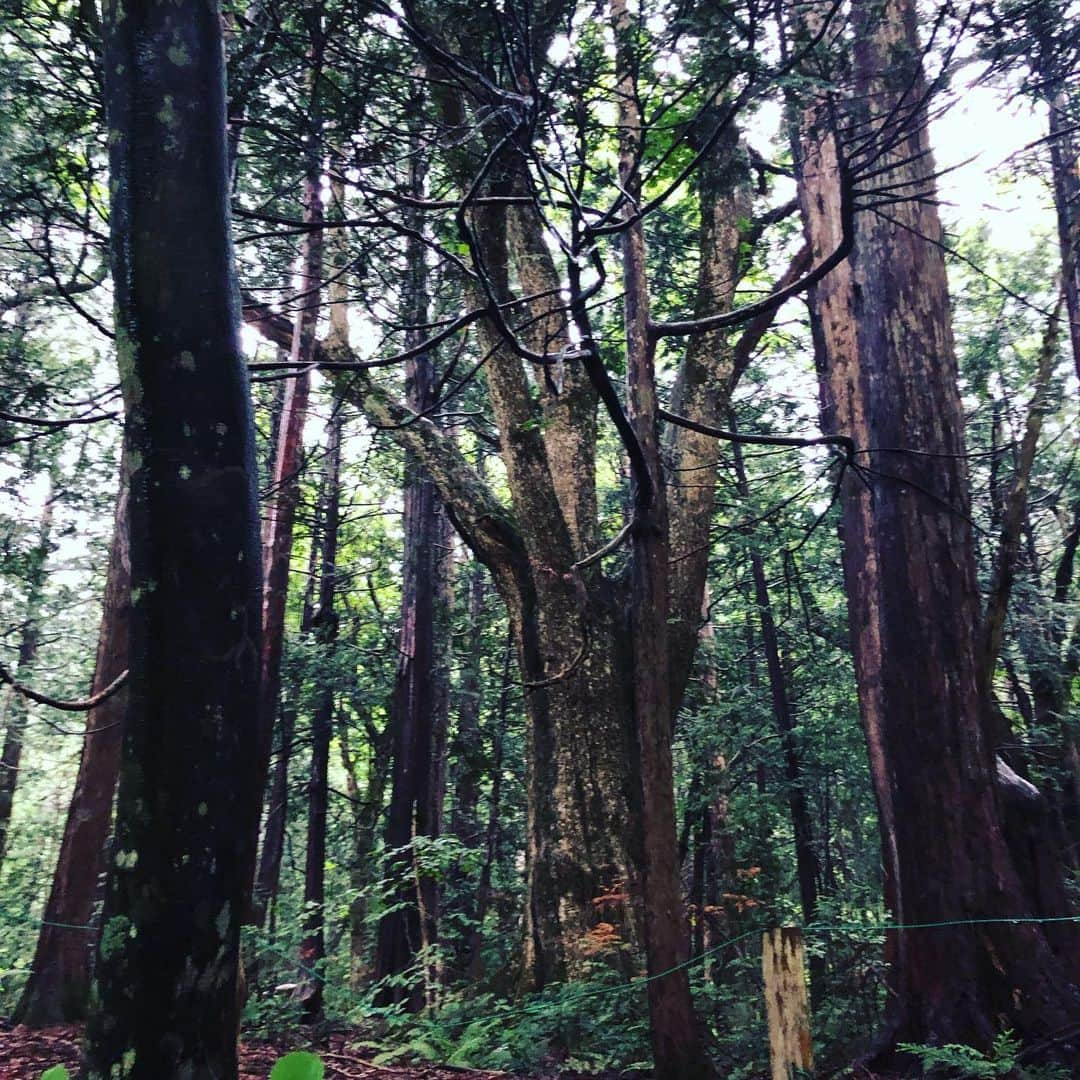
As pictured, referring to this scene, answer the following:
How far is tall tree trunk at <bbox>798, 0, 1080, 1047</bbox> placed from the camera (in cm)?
461

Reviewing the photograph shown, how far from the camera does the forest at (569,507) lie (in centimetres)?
288

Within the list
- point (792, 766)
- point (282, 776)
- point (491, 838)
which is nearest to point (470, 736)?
point (491, 838)

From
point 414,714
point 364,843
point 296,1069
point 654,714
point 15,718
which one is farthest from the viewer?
point 15,718

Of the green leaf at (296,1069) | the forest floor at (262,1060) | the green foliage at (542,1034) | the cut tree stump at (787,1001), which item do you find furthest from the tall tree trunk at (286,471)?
the green leaf at (296,1069)

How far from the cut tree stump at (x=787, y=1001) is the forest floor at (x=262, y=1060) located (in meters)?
2.40

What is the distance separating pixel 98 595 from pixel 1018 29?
18.3 metres

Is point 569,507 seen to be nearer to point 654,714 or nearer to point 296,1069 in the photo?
point 654,714

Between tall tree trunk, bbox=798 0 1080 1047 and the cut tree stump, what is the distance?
173 centimetres

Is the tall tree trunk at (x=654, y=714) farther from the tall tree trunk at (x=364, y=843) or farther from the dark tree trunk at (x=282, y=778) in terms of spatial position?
the tall tree trunk at (x=364, y=843)

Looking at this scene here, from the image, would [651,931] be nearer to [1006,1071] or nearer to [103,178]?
[1006,1071]

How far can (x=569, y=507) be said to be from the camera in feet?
26.5

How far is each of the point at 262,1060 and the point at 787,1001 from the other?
169 inches

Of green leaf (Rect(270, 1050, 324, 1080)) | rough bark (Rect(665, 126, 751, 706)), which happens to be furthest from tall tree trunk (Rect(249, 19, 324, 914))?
green leaf (Rect(270, 1050, 324, 1080))

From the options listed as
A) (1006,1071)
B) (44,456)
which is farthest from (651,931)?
(44,456)
